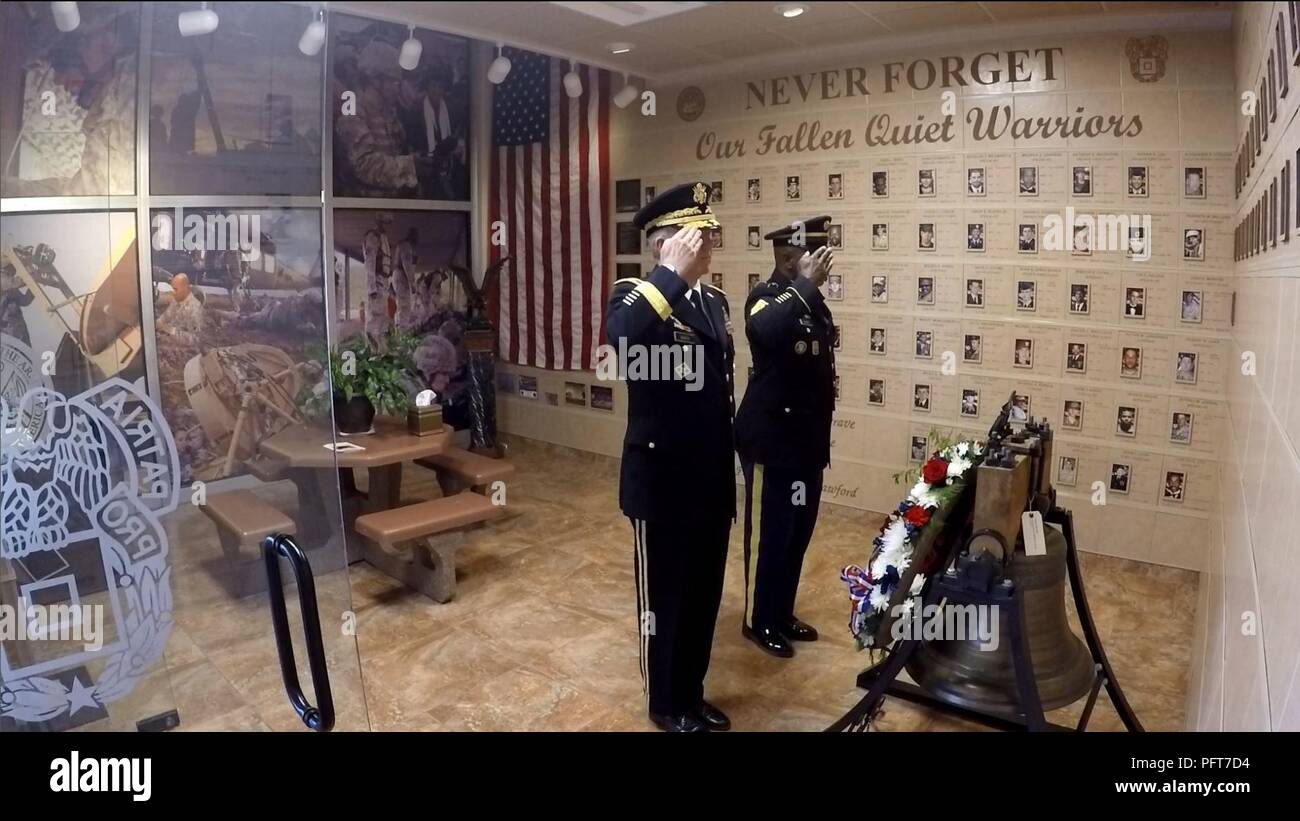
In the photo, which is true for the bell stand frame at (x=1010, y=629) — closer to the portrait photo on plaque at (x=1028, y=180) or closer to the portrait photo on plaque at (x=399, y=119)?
the portrait photo on plaque at (x=1028, y=180)

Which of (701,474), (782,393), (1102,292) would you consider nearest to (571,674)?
(701,474)

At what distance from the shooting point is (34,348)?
0.86 meters

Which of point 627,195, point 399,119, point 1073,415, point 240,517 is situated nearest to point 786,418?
point 1073,415

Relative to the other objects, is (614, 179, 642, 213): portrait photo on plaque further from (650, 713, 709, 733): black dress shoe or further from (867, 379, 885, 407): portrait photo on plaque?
(650, 713, 709, 733): black dress shoe

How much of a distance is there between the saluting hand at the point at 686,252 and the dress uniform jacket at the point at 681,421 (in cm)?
6

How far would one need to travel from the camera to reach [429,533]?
259 centimetres

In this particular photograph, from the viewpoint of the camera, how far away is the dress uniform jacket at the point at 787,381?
1.97 meters

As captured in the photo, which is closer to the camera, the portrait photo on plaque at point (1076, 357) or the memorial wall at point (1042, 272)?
the memorial wall at point (1042, 272)

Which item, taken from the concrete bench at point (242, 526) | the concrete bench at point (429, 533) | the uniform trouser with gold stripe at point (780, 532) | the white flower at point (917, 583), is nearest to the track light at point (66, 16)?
the concrete bench at point (242, 526)

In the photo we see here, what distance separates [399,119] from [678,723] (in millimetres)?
3737

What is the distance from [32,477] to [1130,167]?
2.60 meters

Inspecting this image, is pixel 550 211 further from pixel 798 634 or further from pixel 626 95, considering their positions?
pixel 798 634

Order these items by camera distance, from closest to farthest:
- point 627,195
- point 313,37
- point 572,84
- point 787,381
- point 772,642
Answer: point 313,37, point 787,381, point 772,642, point 572,84, point 627,195

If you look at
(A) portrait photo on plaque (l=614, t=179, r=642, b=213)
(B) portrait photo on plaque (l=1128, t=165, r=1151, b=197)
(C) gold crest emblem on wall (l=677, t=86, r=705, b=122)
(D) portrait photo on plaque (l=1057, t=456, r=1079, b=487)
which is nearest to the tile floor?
(D) portrait photo on plaque (l=1057, t=456, r=1079, b=487)
